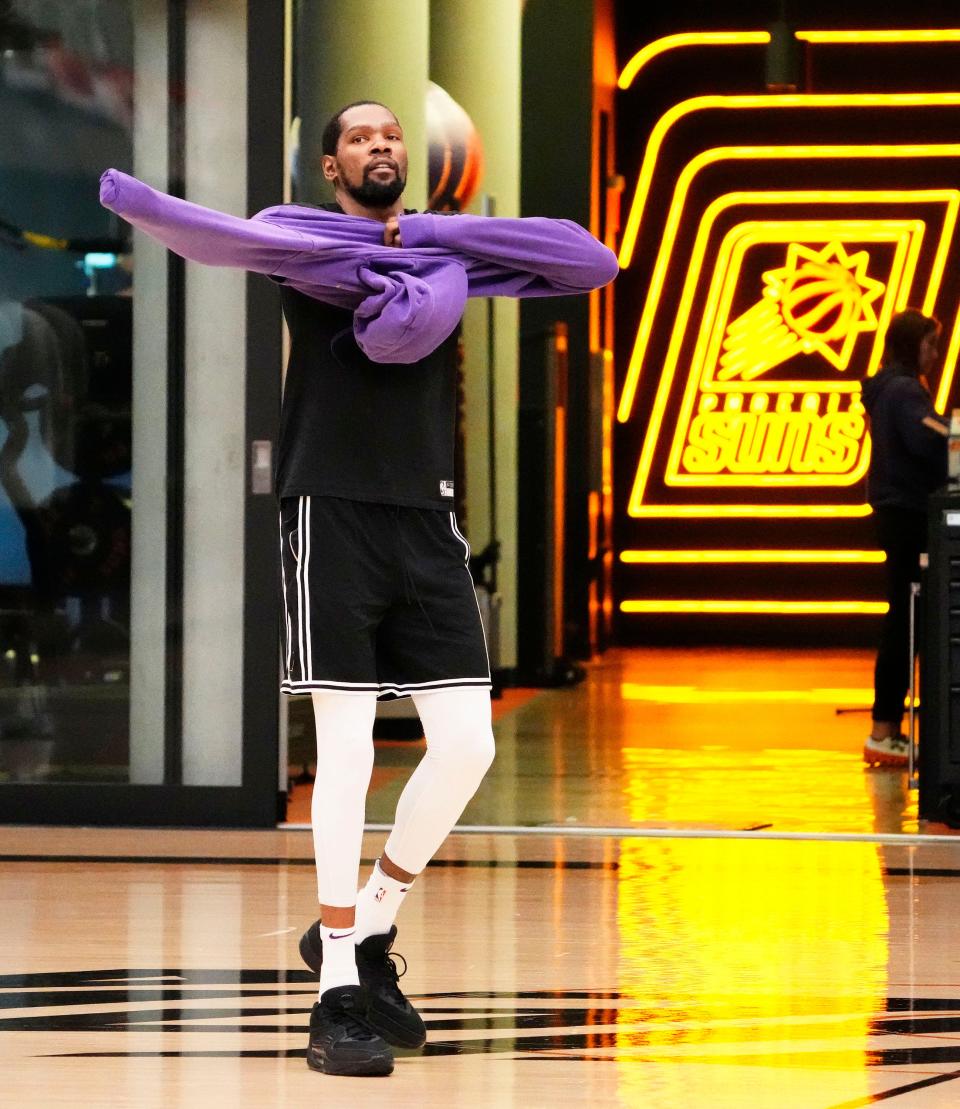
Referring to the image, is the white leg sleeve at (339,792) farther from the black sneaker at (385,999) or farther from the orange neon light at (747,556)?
the orange neon light at (747,556)

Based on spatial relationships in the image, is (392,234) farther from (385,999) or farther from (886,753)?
(886,753)

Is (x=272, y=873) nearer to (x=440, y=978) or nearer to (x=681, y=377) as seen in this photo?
(x=440, y=978)

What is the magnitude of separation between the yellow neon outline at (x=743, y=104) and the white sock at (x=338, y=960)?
9752 mm

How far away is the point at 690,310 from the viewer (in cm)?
1230

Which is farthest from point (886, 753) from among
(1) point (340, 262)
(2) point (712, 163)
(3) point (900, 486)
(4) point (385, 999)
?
(2) point (712, 163)

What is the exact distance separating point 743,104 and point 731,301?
1.18 metres

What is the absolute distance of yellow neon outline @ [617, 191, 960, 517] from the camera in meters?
12.1

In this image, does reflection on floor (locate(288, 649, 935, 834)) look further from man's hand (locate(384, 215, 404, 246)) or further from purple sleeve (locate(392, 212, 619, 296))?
man's hand (locate(384, 215, 404, 246))

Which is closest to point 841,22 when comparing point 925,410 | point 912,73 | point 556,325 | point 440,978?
point 912,73

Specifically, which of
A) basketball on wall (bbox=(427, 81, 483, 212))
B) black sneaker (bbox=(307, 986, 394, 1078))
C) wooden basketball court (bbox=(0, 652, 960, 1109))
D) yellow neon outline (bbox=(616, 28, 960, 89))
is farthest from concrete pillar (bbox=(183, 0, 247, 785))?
yellow neon outline (bbox=(616, 28, 960, 89))

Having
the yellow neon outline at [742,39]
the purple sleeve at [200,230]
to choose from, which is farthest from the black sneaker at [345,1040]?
the yellow neon outline at [742,39]

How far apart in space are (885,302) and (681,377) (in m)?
1.28

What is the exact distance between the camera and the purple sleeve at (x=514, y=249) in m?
2.94

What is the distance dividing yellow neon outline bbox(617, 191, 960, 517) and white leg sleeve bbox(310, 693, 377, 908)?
955 cm
